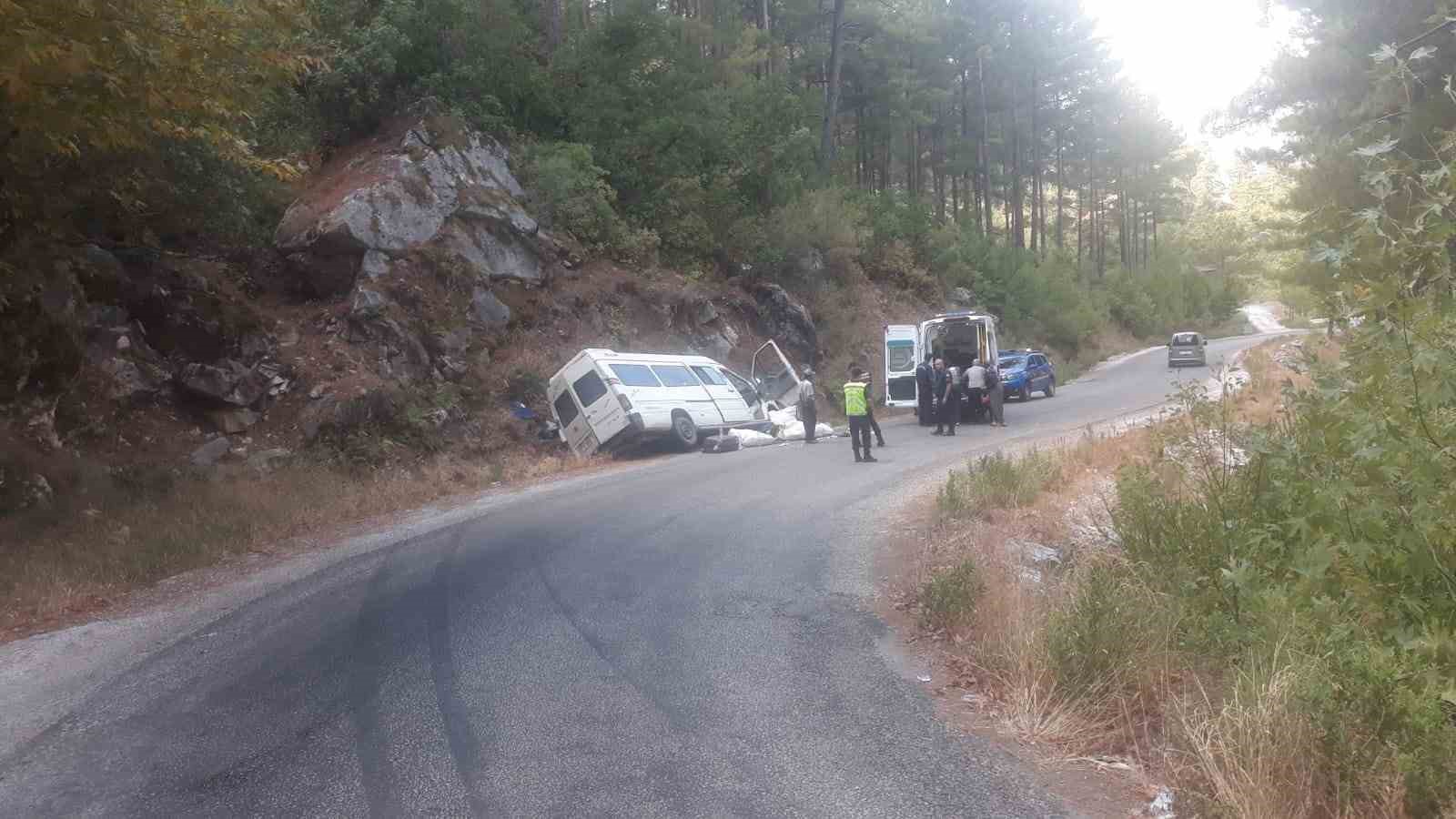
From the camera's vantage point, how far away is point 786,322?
32.9 m

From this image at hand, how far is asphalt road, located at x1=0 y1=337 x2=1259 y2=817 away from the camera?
505 cm

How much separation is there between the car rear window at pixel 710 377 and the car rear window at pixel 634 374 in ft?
5.87

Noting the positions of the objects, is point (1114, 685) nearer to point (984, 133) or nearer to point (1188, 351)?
point (1188, 351)

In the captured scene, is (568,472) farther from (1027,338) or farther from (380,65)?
(1027,338)

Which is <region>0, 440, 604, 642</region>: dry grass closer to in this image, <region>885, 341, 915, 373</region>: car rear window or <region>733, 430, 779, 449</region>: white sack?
<region>733, 430, 779, 449</region>: white sack

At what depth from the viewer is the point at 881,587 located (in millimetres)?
9016

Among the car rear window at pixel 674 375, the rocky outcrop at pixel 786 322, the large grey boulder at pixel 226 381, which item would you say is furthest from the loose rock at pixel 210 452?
the rocky outcrop at pixel 786 322

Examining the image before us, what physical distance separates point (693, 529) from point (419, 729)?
6.08 m

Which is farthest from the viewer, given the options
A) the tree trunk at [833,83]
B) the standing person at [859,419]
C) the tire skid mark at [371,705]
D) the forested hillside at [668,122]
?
the tree trunk at [833,83]

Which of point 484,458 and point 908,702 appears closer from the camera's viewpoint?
point 908,702

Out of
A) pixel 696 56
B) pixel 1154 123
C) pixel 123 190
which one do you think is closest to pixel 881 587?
pixel 123 190

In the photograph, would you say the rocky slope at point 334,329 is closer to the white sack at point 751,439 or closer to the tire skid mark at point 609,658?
the white sack at point 751,439

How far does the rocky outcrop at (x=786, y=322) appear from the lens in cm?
3259

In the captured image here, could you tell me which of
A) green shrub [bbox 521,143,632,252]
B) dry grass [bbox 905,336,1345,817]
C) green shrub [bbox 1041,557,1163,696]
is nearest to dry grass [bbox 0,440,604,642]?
dry grass [bbox 905,336,1345,817]
